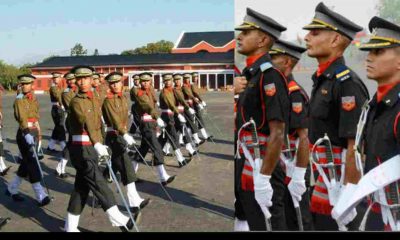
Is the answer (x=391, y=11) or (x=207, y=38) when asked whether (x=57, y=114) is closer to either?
(x=207, y=38)

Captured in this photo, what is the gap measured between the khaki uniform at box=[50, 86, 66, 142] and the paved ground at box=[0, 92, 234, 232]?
0.37ft

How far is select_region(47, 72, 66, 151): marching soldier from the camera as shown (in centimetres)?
416

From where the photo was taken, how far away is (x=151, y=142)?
5742mm

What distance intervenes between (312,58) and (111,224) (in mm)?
2407

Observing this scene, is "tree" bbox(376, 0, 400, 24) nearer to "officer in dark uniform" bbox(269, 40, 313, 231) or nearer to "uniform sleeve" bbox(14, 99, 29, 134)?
"officer in dark uniform" bbox(269, 40, 313, 231)

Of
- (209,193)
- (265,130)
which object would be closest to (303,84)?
(265,130)

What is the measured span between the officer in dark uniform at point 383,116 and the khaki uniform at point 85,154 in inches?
85.8

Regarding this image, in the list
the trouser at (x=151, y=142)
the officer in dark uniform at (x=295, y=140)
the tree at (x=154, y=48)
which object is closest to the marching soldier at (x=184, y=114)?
the trouser at (x=151, y=142)

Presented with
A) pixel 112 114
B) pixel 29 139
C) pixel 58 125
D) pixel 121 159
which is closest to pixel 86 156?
pixel 121 159

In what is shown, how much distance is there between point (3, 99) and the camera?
4691mm

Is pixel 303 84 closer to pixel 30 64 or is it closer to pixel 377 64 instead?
pixel 377 64

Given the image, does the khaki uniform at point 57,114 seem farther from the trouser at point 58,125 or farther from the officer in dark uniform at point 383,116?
the officer in dark uniform at point 383,116

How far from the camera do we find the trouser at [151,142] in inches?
219

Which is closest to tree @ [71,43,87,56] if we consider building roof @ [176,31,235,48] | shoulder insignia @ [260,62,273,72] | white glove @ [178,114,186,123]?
building roof @ [176,31,235,48]
